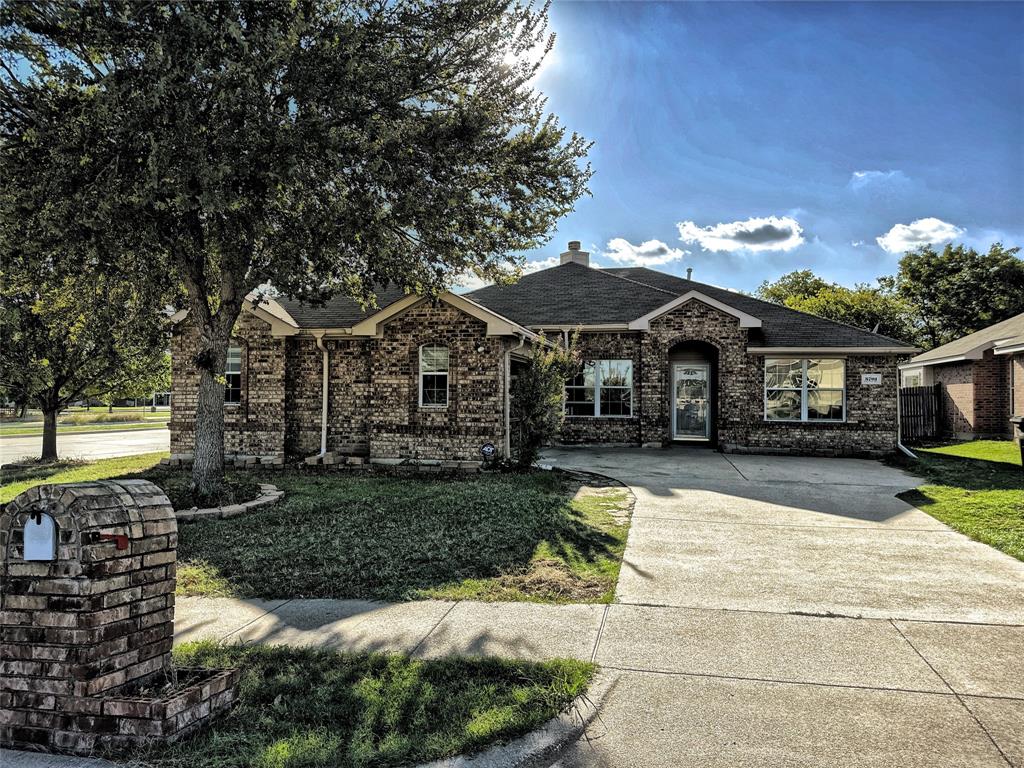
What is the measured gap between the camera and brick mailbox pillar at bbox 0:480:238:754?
2.84m

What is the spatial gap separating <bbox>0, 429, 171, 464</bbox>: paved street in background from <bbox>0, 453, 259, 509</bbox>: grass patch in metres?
2.31

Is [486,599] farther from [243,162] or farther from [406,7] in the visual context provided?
[406,7]

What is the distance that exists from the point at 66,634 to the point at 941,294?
4436 centimetres

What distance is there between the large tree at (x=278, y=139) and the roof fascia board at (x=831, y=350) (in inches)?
312

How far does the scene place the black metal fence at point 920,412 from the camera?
21.4m

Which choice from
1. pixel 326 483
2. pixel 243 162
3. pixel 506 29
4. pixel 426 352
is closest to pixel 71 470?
pixel 326 483

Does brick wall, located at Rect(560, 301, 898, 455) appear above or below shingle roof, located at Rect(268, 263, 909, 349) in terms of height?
below

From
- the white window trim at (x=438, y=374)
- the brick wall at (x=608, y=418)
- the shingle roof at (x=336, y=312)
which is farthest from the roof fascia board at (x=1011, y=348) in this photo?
the shingle roof at (x=336, y=312)

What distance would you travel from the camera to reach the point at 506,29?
381 inches

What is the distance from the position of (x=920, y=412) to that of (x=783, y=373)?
8.54m

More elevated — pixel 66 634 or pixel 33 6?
pixel 33 6

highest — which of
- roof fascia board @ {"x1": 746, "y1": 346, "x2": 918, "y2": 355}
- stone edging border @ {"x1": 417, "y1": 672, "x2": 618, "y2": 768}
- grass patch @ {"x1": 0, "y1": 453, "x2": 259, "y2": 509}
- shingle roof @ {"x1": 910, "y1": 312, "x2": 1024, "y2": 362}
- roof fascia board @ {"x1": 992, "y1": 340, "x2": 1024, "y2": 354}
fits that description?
shingle roof @ {"x1": 910, "y1": 312, "x2": 1024, "y2": 362}

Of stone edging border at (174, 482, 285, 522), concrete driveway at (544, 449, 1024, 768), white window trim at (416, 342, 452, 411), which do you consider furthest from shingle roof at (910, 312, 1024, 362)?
stone edging border at (174, 482, 285, 522)

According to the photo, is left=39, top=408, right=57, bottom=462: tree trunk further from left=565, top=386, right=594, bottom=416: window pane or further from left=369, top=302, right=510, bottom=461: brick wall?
left=565, top=386, right=594, bottom=416: window pane
